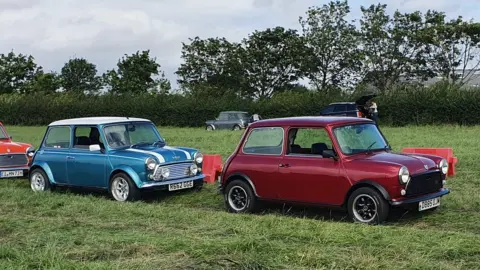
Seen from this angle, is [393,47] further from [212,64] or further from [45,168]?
[45,168]

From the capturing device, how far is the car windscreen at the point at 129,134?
1188 cm

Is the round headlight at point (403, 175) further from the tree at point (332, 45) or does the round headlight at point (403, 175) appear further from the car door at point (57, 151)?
the tree at point (332, 45)

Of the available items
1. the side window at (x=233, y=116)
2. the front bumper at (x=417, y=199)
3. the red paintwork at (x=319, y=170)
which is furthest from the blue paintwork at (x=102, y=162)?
the side window at (x=233, y=116)

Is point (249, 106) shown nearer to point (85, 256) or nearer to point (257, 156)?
point (257, 156)

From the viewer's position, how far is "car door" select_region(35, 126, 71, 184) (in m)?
12.4

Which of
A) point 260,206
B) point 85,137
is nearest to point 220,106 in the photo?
point 85,137

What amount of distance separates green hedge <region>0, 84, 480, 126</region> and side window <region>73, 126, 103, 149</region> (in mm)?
25421

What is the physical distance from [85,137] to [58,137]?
790 mm

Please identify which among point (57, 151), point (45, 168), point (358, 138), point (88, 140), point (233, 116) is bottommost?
point (45, 168)

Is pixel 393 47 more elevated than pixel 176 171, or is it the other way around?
pixel 393 47

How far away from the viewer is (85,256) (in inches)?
230

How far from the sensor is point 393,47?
50.8 m

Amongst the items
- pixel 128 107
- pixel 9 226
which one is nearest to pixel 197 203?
Result: pixel 9 226

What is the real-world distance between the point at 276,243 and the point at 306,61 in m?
49.1
